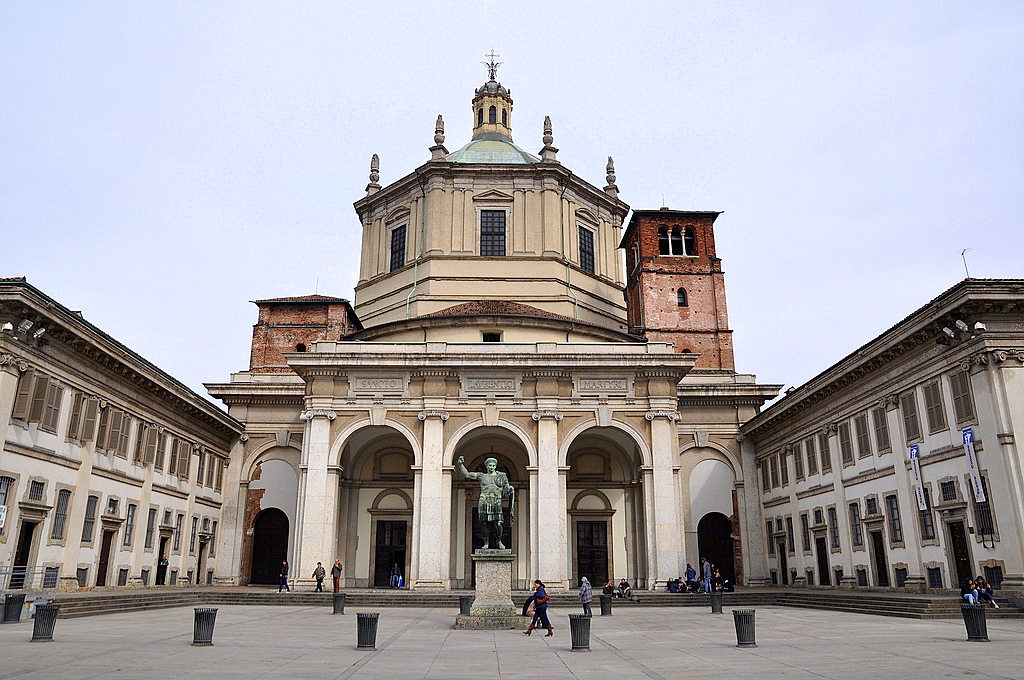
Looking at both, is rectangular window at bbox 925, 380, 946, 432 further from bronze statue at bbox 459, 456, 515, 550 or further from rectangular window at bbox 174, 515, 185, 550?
rectangular window at bbox 174, 515, 185, 550

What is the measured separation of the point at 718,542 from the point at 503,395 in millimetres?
12836

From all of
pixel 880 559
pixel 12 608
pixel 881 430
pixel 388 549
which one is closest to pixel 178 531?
pixel 388 549

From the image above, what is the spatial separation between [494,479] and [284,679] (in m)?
10.0

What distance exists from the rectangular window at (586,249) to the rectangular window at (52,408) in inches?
1030

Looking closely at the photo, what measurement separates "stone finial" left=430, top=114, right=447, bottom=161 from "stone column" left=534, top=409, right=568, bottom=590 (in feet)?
57.6

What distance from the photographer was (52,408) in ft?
75.7

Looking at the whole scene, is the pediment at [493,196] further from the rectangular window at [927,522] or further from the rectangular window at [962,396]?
the rectangular window at [927,522]

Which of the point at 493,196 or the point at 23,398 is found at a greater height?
the point at 493,196

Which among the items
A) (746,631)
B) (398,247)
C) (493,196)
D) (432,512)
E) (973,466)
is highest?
(493,196)

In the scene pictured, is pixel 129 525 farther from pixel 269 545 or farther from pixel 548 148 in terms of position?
pixel 548 148

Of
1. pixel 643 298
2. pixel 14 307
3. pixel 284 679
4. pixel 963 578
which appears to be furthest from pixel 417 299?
pixel 284 679

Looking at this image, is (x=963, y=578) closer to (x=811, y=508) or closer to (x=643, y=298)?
(x=811, y=508)

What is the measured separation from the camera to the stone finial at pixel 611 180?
46438mm

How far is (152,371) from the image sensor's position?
2873cm
